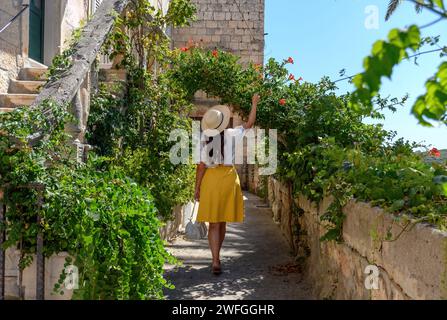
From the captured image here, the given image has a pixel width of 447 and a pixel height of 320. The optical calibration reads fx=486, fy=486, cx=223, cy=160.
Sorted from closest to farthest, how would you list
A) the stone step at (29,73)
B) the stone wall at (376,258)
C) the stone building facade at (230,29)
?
the stone wall at (376,258)
the stone step at (29,73)
the stone building facade at (230,29)

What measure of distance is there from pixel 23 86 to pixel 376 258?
404 cm

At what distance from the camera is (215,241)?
4.64m

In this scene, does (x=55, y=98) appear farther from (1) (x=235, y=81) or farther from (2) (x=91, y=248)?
(1) (x=235, y=81)

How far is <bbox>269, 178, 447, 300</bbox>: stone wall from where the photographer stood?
6.00 feet

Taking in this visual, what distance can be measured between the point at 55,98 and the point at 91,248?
51.6 inches

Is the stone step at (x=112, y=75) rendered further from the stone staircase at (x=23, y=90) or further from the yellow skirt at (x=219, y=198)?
the yellow skirt at (x=219, y=198)

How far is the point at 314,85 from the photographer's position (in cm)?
539

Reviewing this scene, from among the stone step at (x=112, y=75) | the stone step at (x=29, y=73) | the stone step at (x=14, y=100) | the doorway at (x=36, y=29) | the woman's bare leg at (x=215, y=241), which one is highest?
the doorway at (x=36, y=29)

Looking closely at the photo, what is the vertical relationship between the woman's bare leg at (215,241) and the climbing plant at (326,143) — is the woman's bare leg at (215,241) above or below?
below

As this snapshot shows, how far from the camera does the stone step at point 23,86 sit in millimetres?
5023

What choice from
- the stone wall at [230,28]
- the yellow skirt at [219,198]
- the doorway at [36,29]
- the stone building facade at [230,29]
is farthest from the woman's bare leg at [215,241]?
the stone wall at [230,28]

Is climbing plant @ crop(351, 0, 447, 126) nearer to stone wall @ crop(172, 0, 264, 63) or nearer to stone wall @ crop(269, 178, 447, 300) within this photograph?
stone wall @ crop(269, 178, 447, 300)

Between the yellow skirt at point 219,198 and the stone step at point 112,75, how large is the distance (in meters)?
1.33
